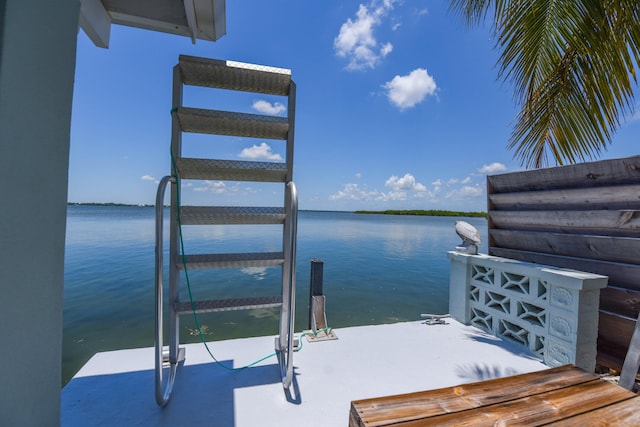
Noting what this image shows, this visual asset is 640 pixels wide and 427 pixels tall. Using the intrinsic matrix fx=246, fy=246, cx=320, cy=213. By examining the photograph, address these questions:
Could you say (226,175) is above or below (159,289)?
above

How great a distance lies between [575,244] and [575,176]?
1.94ft

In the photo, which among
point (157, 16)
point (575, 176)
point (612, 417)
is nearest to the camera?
point (612, 417)

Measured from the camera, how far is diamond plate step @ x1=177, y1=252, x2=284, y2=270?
171cm

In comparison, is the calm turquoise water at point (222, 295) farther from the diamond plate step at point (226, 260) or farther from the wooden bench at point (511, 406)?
the wooden bench at point (511, 406)

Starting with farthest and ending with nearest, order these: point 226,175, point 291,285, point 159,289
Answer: point 226,175, point 291,285, point 159,289

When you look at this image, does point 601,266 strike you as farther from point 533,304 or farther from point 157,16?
point 157,16

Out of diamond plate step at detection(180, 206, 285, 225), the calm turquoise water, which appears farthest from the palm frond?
the calm turquoise water

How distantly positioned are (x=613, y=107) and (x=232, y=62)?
3163 millimetres

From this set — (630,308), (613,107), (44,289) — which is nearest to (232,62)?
(44,289)

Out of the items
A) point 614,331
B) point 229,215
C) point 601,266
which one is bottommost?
point 614,331

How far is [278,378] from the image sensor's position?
1731 mm

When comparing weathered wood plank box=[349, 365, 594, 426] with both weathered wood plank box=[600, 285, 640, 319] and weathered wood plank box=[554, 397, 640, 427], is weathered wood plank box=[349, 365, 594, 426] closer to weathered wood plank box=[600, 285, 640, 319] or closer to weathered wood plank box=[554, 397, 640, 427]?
weathered wood plank box=[554, 397, 640, 427]

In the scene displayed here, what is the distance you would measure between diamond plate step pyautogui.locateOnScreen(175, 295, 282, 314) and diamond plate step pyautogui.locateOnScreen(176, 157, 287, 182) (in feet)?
3.01

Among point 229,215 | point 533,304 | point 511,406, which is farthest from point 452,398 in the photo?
point 533,304
